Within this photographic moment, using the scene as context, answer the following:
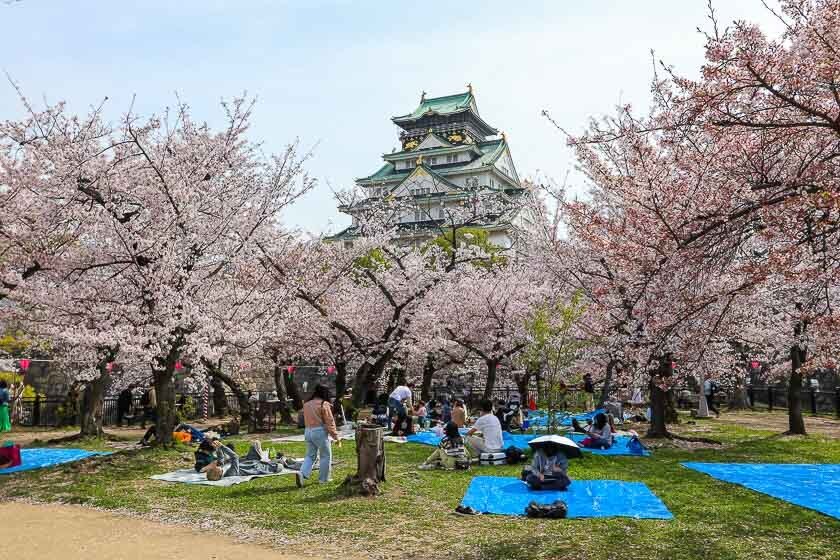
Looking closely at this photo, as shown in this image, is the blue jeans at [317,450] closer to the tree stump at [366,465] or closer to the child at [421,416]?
the tree stump at [366,465]

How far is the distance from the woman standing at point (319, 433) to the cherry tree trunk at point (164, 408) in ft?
14.6

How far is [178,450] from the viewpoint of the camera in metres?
12.6

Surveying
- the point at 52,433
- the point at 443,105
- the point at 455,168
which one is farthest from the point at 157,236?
the point at 443,105

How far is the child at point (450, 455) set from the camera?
11180 mm

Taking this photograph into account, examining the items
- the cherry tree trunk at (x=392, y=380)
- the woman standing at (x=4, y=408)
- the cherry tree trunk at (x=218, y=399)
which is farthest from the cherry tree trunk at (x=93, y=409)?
the cherry tree trunk at (x=392, y=380)

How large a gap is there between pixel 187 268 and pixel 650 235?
29.2 feet

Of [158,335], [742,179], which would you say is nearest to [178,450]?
[158,335]

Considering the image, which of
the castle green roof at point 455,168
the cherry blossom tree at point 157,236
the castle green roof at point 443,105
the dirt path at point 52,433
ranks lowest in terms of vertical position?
the dirt path at point 52,433

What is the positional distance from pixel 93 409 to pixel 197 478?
7.32 m

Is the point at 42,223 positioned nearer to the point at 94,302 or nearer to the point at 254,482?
the point at 94,302

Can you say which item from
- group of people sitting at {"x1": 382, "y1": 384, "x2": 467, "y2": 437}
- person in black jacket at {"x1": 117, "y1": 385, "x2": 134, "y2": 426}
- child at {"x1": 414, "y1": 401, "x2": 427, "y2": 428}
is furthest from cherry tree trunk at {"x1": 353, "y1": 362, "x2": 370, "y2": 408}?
person in black jacket at {"x1": 117, "y1": 385, "x2": 134, "y2": 426}

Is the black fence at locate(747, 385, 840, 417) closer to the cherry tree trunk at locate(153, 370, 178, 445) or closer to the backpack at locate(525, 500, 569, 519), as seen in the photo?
the backpack at locate(525, 500, 569, 519)

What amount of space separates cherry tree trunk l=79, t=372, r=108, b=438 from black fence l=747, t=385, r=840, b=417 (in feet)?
75.5

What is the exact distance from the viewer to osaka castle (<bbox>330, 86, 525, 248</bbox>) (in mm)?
45031
